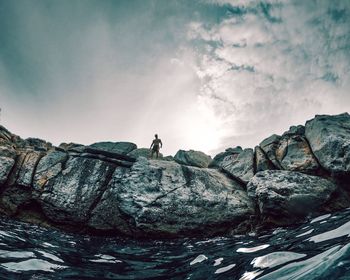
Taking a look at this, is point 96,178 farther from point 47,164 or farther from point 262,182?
point 262,182

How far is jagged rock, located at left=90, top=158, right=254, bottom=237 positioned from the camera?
13094mm

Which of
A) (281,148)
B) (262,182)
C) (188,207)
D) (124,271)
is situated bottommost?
(124,271)

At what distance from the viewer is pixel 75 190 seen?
15672 millimetres

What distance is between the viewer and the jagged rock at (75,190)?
1493 cm

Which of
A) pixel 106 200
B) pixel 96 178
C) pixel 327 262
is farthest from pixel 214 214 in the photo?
pixel 327 262

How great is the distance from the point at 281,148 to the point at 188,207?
770 cm

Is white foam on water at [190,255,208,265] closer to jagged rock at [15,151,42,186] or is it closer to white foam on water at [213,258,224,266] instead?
white foam on water at [213,258,224,266]

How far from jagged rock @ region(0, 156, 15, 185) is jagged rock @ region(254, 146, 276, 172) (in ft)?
50.8

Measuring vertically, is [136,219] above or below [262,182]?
below

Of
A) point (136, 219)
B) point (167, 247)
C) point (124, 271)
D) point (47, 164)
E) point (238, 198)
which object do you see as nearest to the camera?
point (124, 271)

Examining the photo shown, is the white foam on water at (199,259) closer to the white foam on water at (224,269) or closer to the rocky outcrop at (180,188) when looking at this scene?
the white foam on water at (224,269)

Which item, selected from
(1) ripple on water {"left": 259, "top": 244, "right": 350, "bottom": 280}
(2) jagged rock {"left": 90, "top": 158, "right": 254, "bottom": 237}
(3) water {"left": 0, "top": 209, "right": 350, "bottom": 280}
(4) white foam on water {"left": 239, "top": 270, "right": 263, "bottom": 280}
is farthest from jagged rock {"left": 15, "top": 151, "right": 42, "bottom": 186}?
(1) ripple on water {"left": 259, "top": 244, "right": 350, "bottom": 280}

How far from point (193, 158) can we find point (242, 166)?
11.9m

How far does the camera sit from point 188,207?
45.0 ft
